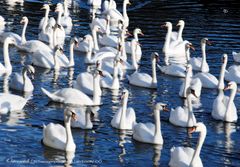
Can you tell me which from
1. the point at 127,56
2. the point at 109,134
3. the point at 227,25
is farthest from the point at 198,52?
the point at 109,134

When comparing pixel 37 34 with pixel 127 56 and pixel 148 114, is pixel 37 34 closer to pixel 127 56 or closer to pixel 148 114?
pixel 127 56

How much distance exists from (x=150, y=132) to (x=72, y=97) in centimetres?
401

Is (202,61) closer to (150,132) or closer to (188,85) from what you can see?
(188,85)

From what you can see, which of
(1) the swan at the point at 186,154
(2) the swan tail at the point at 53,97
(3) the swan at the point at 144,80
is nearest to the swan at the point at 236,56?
(3) the swan at the point at 144,80

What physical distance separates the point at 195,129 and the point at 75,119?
10.3 feet

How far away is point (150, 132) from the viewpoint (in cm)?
2144

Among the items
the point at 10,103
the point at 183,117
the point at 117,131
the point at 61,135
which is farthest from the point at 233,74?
the point at 61,135

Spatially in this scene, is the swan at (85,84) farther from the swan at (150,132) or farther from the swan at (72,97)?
the swan at (150,132)

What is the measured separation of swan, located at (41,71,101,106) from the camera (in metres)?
24.7

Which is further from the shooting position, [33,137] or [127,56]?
[127,56]

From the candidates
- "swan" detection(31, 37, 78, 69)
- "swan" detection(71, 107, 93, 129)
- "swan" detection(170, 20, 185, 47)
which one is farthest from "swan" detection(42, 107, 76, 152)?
"swan" detection(170, 20, 185, 47)

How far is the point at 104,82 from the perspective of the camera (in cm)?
2722

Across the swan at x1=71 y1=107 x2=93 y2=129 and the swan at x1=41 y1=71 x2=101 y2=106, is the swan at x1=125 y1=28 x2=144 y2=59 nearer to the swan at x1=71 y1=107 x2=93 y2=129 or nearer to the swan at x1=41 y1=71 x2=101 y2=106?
the swan at x1=41 y1=71 x2=101 y2=106

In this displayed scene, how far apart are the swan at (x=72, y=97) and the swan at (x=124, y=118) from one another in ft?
7.43
